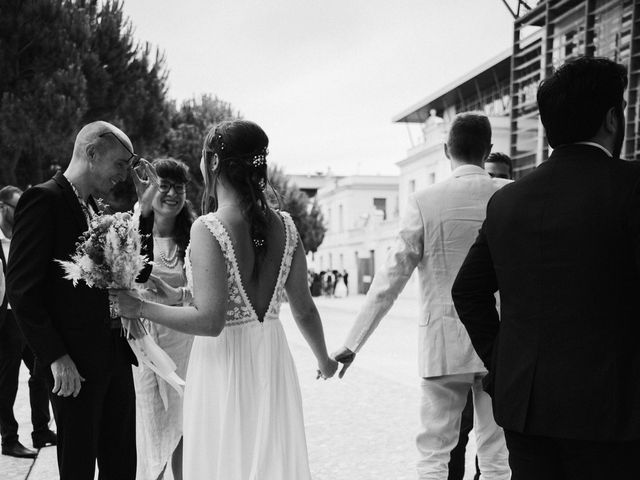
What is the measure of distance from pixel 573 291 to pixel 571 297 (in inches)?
0.7

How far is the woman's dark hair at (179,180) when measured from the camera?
14.9ft

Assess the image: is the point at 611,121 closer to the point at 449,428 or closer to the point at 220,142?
the point at 220,142

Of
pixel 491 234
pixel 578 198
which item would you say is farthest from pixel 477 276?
pixel 578 198

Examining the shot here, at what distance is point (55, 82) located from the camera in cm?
1786

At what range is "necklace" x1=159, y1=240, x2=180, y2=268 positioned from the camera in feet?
15.0

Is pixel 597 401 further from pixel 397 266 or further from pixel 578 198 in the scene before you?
pixel 397 266

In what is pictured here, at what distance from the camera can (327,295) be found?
48.8 meters

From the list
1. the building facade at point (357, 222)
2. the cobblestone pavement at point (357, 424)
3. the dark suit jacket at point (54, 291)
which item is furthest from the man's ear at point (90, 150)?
the building facade at point (357, 222)

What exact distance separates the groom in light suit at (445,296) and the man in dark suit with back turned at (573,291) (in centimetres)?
136

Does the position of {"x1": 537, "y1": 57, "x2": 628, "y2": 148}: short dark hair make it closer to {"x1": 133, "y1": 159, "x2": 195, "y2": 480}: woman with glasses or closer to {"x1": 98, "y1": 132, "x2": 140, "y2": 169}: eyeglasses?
{"x1": 98, "y1": 132, "x2": 140, "y2": 169}: eyeglasses

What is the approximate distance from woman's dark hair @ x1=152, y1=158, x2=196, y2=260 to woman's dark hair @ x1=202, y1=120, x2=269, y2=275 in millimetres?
1850

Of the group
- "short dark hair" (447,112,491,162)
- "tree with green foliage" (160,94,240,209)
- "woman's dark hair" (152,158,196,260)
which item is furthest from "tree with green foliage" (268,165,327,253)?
"short dark hair" (447,112,491,162)

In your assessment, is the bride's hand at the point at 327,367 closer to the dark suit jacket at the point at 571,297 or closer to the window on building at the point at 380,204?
the dark suit jacket at the point at 571,297

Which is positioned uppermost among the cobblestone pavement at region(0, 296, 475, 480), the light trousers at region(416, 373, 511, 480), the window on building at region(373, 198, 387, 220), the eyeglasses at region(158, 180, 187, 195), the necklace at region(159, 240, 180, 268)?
the window on building at region(373, 198, 387, 220)
